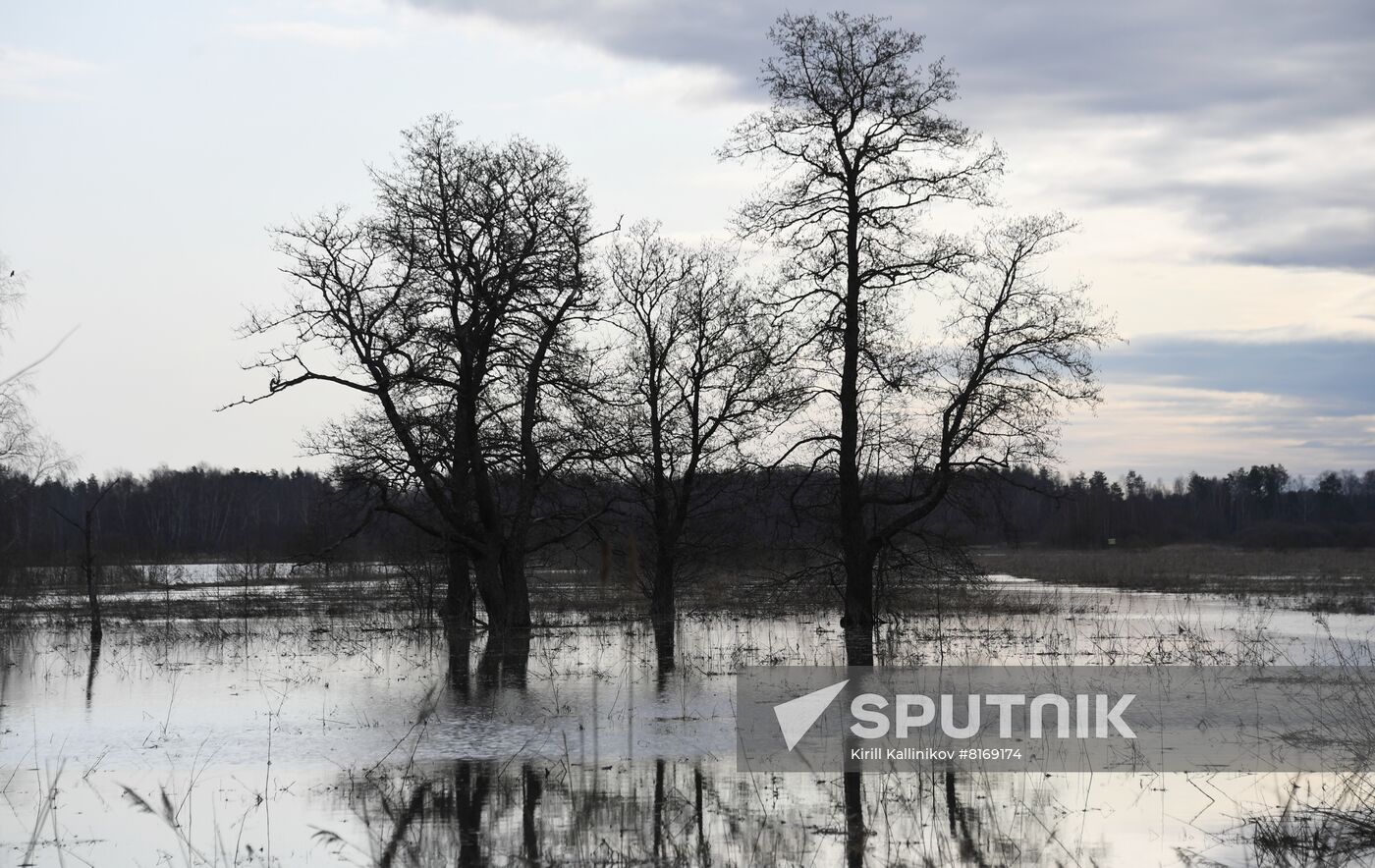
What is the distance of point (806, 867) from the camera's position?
26.3 feet

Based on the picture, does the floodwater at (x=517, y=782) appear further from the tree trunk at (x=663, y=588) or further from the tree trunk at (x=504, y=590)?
the tree trunk at (x=663, y=588)

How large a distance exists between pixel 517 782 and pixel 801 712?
4.86 meters

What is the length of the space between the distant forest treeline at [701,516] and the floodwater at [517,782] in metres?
6.08

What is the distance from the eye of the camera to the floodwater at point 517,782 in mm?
8680

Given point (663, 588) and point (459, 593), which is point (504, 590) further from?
point (663, 588)

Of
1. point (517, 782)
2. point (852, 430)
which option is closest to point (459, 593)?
point (852, 430)

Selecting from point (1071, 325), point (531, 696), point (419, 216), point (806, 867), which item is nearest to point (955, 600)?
point (1071, 325)

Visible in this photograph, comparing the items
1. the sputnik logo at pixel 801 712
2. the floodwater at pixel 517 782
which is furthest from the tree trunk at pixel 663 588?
the sputnik logo at pixel 801 712

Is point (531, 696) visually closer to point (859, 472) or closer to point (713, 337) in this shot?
point (859, 472)

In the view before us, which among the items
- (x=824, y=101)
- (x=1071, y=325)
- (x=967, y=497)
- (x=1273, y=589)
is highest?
(x=824, y=101)

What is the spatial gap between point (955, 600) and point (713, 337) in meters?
11.1

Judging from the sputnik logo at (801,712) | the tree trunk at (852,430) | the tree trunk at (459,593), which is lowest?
the sputnik logo at (801,712)

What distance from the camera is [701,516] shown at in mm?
35125

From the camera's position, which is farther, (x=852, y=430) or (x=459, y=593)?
(x=459, y=593)
